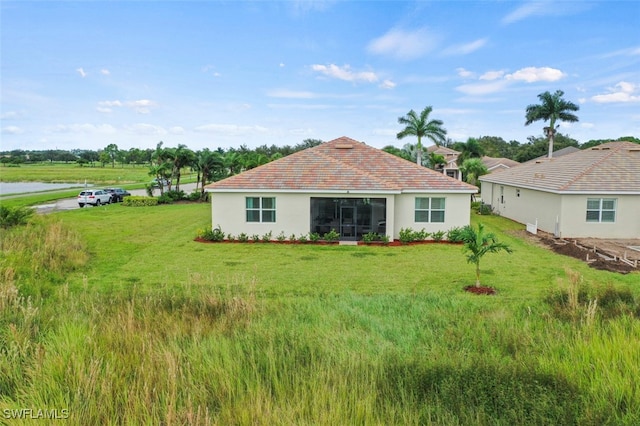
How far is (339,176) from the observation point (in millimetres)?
21234

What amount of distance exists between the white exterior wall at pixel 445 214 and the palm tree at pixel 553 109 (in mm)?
31311

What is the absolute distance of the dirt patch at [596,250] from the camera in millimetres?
15078

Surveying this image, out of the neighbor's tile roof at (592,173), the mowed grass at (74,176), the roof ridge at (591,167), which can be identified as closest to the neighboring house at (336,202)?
the roof ridge at (591,167)

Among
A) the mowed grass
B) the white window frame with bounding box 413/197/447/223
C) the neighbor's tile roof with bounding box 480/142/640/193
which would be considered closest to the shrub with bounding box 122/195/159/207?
the white window frame with bounding box 413/197/447/223

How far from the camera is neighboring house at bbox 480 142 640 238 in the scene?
21.0 meters

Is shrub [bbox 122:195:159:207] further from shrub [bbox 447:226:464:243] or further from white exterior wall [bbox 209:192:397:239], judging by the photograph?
shrub [bbox 447:226:464:243]

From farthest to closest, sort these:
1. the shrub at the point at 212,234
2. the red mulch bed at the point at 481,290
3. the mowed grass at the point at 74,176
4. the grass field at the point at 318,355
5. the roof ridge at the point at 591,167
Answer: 1. the mowed grass at the point at 74,176
2. the roof ridge at the point at 591,167
3. the shrub at the point at 212,234
4. the red mulch bed at the point at 481,290
5. the grass field at the point at 318,355

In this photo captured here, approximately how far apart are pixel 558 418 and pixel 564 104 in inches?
1954

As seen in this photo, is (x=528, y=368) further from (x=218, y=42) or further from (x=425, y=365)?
(x=218, y=42)

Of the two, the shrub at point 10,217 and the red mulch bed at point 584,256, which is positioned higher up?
the shrub at point 10,217

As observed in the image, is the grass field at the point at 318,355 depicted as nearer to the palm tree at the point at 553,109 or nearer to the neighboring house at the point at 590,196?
the neighboring house at the point at 590,196

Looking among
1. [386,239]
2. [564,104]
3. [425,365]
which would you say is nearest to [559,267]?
[386,239]

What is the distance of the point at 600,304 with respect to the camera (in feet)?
31.6

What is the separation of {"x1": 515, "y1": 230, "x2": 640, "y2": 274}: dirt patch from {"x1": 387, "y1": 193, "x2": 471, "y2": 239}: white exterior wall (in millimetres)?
3777
